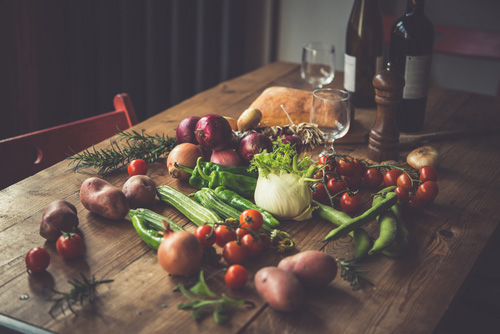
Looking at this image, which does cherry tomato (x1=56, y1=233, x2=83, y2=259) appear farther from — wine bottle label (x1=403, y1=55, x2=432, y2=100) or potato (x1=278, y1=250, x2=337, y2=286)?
wine bottle label (x1=403, y1=55, x2=432, y2=100)

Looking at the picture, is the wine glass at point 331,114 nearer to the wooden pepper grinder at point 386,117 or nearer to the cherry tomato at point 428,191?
the wooden pepper grinder at point 386,117

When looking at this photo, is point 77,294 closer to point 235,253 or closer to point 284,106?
point 235,253

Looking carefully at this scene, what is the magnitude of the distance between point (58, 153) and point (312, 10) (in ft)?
7.56

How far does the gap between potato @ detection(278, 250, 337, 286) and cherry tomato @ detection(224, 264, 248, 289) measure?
0.08m

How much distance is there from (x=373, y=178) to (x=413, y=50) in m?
0.48

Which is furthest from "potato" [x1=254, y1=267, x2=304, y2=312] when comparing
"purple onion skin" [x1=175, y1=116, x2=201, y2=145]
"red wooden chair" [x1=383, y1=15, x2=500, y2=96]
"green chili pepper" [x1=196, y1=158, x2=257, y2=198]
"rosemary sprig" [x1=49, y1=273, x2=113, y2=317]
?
"red wooden chair" [x1=383, y1=15, x2=500, y2=96]

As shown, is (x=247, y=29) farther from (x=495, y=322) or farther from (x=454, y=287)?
(x=454, y=287)

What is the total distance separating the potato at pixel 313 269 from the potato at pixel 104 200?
430 millimetres

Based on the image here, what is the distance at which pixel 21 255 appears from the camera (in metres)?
1.06

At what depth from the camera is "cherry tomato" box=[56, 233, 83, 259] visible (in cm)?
104

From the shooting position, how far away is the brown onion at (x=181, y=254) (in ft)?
3.15

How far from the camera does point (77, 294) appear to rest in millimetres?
919

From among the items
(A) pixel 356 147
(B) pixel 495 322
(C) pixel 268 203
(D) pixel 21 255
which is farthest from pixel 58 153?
(B) pixel 495 322

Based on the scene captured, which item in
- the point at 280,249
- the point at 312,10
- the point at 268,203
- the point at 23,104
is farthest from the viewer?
the point at 312,10
